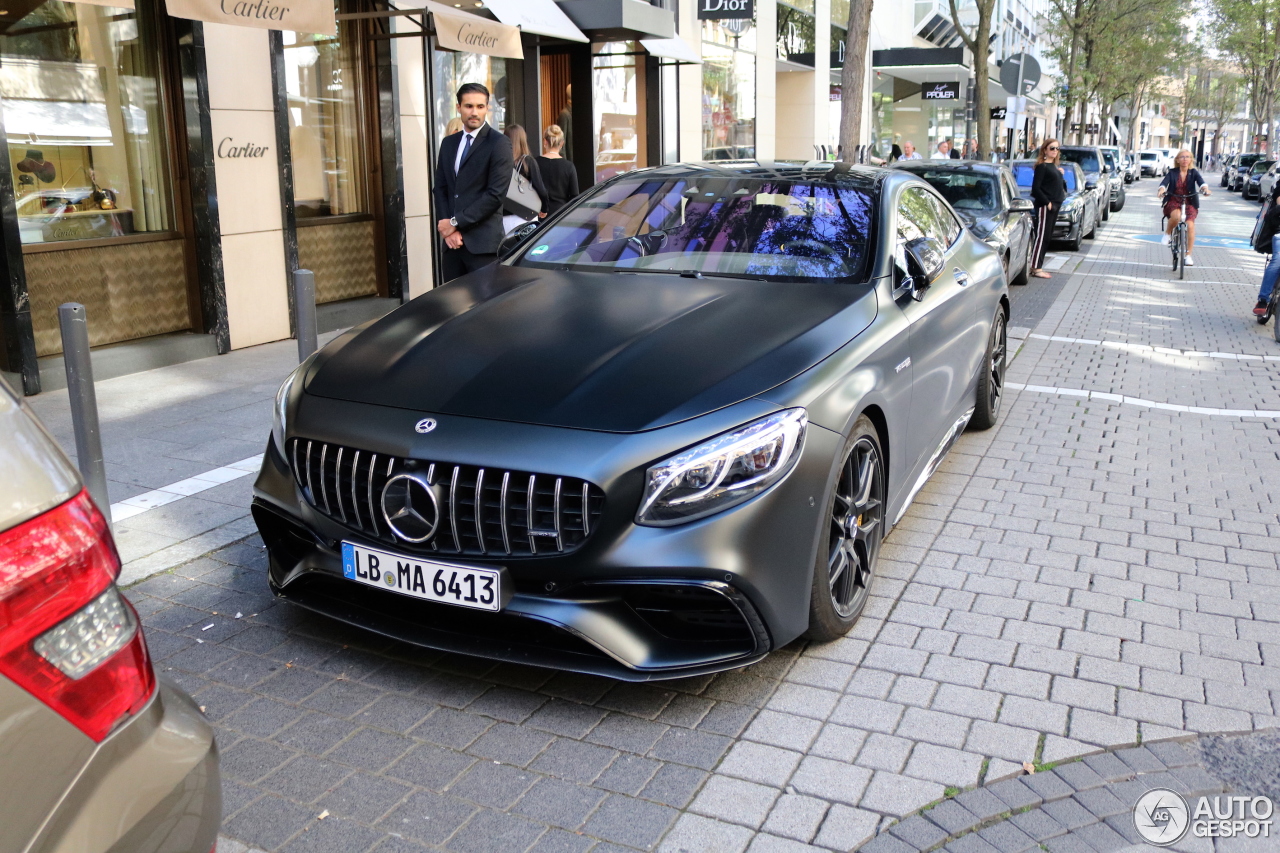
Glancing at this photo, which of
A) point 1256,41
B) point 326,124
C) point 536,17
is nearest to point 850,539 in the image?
point 326,124

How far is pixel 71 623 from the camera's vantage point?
158 cm

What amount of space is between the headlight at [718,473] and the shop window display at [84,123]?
649cm

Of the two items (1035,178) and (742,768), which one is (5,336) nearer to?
(742,768)

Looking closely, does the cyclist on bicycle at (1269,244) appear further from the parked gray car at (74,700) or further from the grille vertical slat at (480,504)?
the parked gray car at (74,700)

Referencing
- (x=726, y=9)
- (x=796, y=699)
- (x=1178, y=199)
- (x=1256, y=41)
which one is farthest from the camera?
(x=1256, y=41)

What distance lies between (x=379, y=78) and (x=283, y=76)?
148 centimetres

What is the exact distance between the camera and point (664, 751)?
3.25 metres

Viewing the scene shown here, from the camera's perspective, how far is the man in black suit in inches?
286

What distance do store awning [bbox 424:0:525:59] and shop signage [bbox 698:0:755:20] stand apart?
30.8 ft

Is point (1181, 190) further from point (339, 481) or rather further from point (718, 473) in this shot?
point (339, 481)

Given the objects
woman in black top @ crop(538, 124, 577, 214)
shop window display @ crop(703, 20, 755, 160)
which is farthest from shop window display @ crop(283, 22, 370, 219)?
shop window display @ crop(703, 20, 755, 160)

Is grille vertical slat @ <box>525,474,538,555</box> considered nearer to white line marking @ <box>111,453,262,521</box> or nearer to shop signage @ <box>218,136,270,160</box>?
white line marking @ <box>111,453,262,521</box>

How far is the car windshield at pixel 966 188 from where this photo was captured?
13.3 m

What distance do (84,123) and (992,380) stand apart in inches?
269
